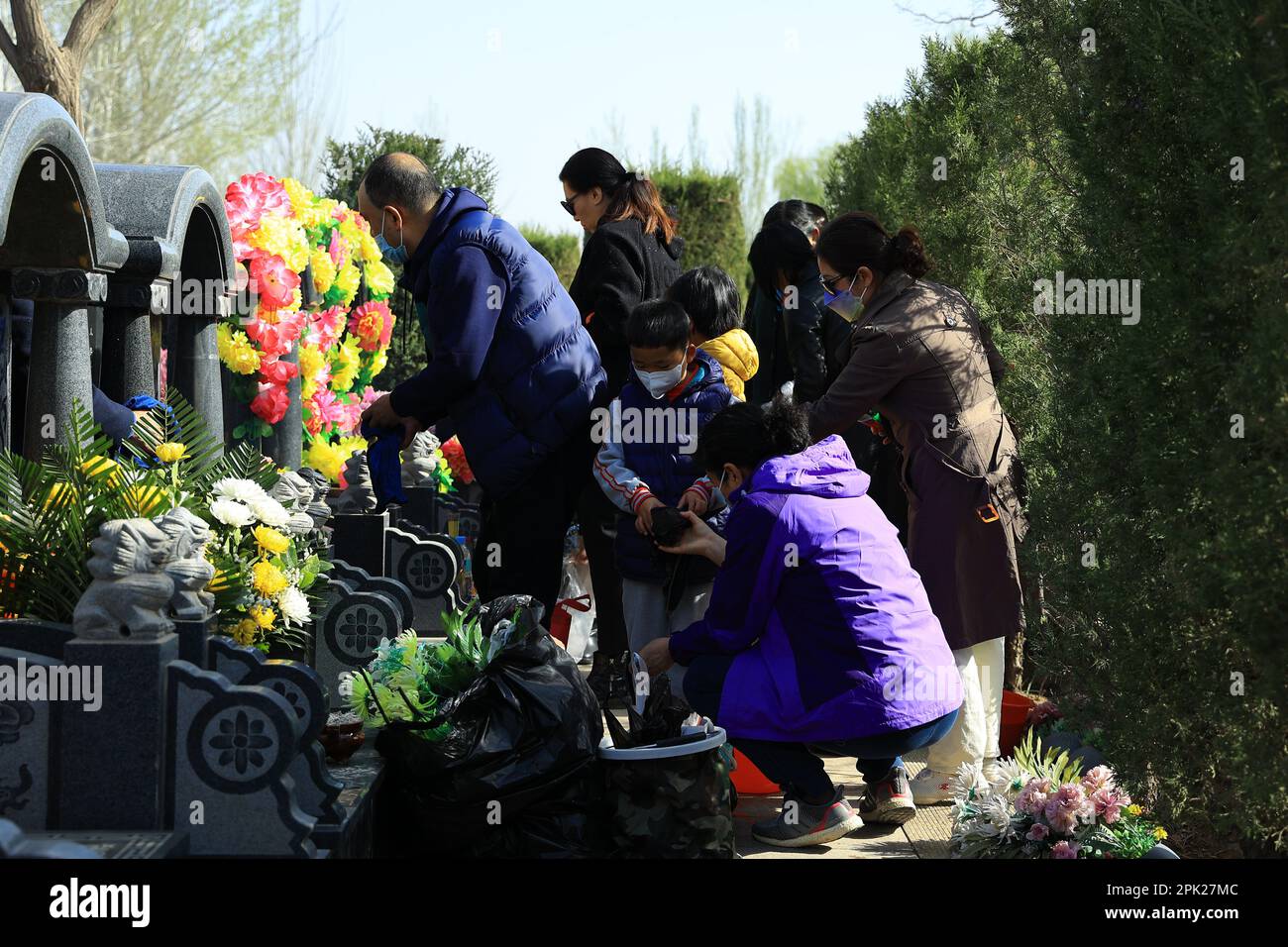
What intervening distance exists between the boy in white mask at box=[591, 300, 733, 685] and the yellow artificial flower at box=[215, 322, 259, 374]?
3.06m

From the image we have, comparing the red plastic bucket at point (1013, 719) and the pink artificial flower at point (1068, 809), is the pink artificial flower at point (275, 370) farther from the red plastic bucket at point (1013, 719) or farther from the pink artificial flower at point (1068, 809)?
the pink artificial flower at point (1068, 809)

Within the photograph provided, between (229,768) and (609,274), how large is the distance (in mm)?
2866

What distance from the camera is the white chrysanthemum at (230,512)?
365cm

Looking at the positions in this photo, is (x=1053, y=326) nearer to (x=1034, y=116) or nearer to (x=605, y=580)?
(x=1034, y=116)

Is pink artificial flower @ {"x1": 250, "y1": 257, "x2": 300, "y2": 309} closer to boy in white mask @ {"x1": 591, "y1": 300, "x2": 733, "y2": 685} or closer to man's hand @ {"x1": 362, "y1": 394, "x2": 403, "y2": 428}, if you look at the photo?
man's hand @ {"x1": 362, "y1": 394, "x2": 403, "y2": 428}

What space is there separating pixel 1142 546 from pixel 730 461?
1.20 m

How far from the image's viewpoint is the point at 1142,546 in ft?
12.2

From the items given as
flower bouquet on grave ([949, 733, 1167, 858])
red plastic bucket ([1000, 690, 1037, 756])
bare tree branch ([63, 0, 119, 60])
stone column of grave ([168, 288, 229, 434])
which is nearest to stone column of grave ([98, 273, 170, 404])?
stone column of grave ([168, 288, 229, 434])

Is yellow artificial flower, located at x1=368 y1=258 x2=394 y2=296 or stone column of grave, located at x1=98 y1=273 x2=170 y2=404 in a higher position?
yellow artificial flower, located at x1=368 y1=258 x2=394 y2=296

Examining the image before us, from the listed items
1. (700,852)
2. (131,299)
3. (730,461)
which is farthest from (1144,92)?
(131,299)

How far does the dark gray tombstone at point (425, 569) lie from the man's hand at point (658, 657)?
253 centimetres


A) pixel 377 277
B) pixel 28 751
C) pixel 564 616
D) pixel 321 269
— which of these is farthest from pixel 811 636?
pixel 377 277

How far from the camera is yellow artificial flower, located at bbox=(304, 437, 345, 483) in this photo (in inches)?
315

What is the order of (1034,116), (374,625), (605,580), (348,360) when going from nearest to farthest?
(374,625) < (1034,116) < (605,580) < (348,360)
